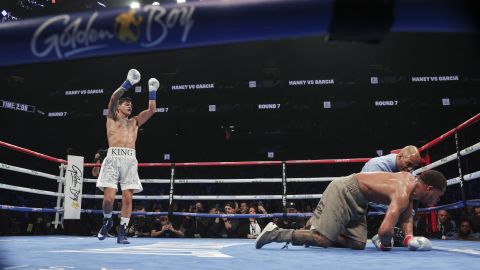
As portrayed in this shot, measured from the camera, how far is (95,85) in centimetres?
1240

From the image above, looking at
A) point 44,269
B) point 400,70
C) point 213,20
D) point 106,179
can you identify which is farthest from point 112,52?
point 400,70

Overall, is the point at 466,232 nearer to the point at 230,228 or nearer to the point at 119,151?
the point at 230,228

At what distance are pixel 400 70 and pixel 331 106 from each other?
2.20 metres

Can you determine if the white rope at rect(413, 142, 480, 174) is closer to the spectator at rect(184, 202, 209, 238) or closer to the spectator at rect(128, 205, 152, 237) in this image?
the spectator at rect(184, 202, 209, 238)

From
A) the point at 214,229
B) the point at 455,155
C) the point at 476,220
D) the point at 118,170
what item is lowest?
the point at 214,229

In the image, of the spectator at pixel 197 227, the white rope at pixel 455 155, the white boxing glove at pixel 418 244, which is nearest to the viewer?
the white boxing glove at pixel 418 244

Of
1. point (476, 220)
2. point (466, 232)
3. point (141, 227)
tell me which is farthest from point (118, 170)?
point (476, 220)

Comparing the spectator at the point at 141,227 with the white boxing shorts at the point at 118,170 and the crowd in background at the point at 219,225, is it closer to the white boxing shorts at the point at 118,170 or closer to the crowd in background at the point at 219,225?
the crowd in background at the point at 219,225

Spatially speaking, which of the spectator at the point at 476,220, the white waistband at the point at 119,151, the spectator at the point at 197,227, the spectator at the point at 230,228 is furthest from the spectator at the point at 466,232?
the white waistband at the point at 119,151

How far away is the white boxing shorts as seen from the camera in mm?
3486

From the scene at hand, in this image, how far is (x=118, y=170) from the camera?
3553 millimetres

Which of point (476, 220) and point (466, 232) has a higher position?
point (476, 220)

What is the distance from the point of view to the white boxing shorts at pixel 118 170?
11.4 ft

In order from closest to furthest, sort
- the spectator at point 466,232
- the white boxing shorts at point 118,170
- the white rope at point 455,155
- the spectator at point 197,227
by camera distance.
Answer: the white rope at point 455,155
the white boxing shorts at point 118,170
the spectator at point 466,232
the spectator at point 197,227
